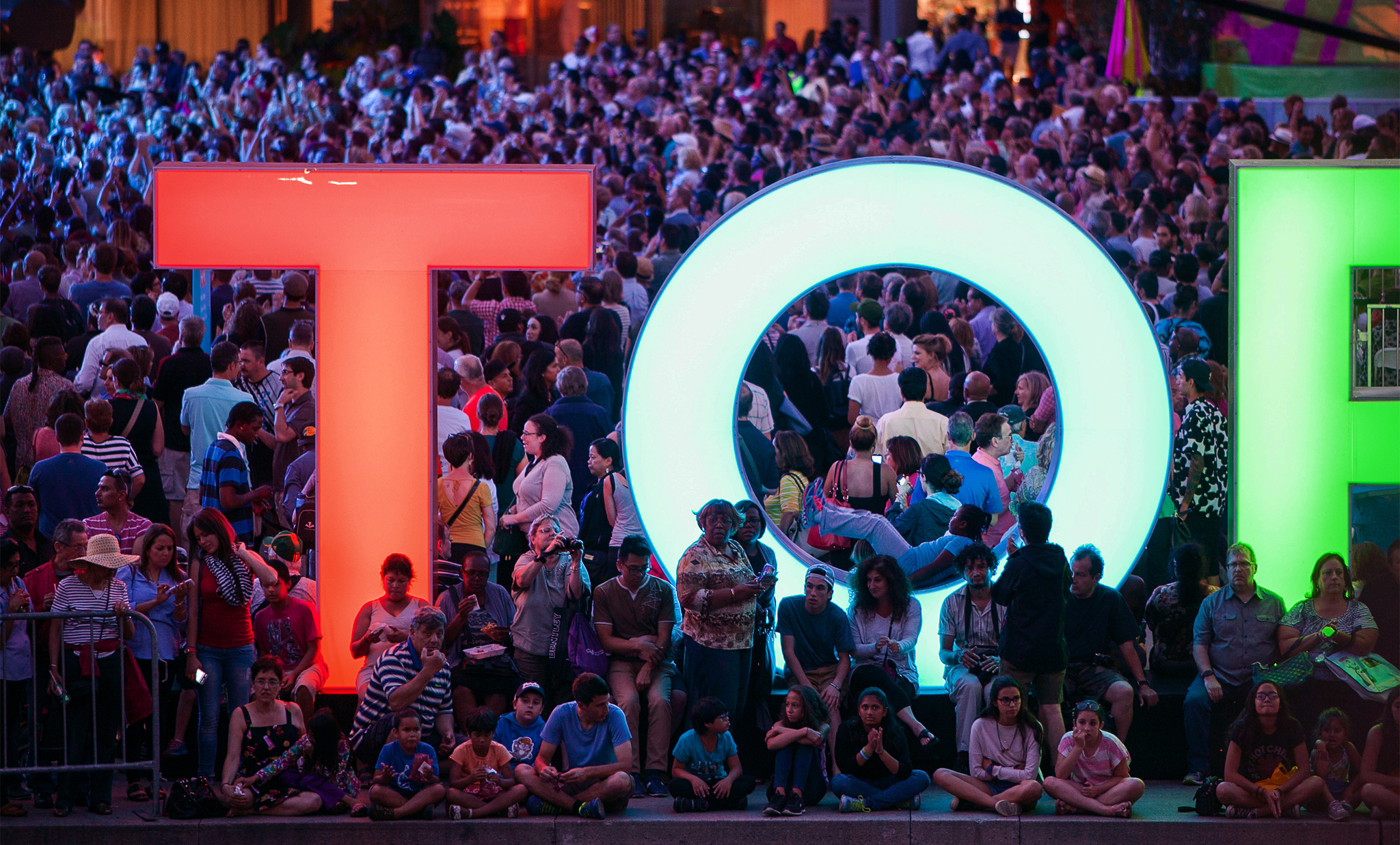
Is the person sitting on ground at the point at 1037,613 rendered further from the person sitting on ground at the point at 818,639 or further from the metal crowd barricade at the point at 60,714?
the metal crowd barricade at the point at 60,714

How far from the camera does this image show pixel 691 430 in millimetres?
9180

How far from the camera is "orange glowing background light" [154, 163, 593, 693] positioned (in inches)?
358

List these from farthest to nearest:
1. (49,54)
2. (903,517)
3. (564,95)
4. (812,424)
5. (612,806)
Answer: (49,54), (564,95), (812,424), (903,517), (612,806)

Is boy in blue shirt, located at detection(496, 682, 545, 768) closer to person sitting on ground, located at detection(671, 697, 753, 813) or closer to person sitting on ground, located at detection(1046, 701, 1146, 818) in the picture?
person sitting on ground, located at detection(671, 697, 753, 813)

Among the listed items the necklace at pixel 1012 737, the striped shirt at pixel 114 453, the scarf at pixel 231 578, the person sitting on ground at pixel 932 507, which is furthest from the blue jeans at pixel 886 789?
the striped shirt at pixel 114 453

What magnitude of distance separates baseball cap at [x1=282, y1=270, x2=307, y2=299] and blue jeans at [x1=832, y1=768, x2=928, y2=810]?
18.8ft

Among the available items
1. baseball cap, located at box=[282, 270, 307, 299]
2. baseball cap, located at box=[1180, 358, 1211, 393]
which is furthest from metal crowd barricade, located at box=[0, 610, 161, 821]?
baseball cap, located at box=[1180, 358, 1211, 393]

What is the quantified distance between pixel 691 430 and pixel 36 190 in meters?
11.2

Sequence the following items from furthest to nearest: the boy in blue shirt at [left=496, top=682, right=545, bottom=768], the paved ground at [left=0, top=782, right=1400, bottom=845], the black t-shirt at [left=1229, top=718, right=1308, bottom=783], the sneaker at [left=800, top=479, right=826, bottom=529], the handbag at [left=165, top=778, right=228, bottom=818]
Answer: the sneaker at [left=800, top=479, right=826, bottom=529], the boy in blue shirt at [left=496, top=682, right=545, bottom=768], the black t-shirt at [left=1229, top=718, right=1308, bottom=783], the handbag at [left=165, top=778, right=228, bottom=818], the paved ground at [left=0, top=782, right=1400, bottom=845]

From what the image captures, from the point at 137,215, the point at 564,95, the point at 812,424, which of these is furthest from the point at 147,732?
the point at 564,95

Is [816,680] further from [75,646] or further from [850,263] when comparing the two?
[75,646]

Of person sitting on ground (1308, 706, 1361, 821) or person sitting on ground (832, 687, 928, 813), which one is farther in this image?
person sitting on ground (832, 687, 928, 813)

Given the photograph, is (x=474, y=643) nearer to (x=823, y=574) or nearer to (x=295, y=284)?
(x=823, y=574)

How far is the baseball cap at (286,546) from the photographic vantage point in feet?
31.5
